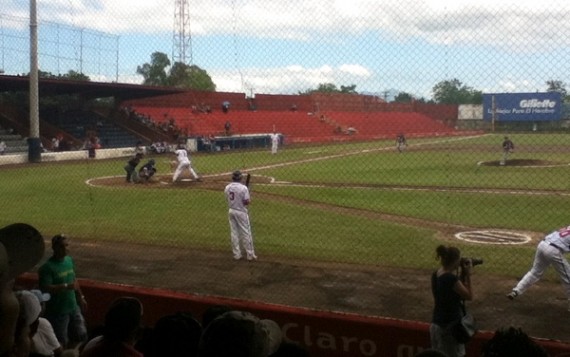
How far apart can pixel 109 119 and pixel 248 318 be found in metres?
37.6

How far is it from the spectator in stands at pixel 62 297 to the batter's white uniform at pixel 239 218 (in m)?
5.58

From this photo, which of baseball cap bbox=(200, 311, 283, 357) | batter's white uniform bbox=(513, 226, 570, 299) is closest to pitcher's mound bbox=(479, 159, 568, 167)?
batter's white uniform bbox=(513, 226, 570, 299)

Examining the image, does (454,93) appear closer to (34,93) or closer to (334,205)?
(334,205)

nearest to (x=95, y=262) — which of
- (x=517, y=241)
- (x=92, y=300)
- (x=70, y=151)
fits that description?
(x=92, y=300)

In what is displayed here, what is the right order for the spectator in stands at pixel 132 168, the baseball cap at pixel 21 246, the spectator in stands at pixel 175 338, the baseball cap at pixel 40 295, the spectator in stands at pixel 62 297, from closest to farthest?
1. the baseball cap at pixel 21 246
2. the spectator in stands at pixel 175 338
3. the baseball cap at pixel 40 295
4. the spectator in stands at pixel 62 297
5. the spectator in stands at pixel 132 168

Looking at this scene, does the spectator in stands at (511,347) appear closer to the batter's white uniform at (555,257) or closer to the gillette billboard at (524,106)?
the gillette billboard at (524,106)

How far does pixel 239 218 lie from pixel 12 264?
10588mm

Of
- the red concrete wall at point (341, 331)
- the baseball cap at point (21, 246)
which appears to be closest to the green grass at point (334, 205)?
the red concrete wall at point (341, 331)

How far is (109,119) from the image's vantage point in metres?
38.9

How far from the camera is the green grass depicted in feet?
46.2

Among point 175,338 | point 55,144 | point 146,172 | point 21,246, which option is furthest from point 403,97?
point 55,144

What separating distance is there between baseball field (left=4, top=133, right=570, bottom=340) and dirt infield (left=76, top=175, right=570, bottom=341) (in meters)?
0.03

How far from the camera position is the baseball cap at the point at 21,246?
2912 millimetres

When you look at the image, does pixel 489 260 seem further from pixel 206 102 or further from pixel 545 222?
Result: pixel 206 102
